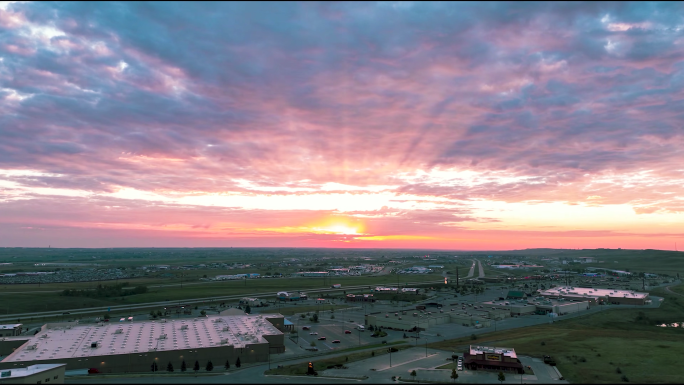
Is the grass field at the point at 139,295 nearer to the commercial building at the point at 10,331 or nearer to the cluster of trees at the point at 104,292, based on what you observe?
the cluster of trees at the point at 104,292

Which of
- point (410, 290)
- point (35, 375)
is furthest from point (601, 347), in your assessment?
point (410, 290)

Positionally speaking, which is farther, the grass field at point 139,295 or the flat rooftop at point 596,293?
the flat rooftop at point 596,293

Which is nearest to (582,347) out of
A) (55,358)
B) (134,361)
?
(134,361)

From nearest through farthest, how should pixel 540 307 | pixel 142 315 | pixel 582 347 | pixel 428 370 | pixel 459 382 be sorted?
pixel 459 382
pixel 428 370
pixel 582 347
pixel 142 315
pixel 540 307

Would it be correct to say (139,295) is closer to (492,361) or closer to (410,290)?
(410,290)

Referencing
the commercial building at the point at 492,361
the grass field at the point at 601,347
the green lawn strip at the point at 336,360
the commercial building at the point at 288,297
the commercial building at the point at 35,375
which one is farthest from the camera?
the commercial building at the point at 288,297

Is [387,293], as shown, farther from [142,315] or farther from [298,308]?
[142,315]

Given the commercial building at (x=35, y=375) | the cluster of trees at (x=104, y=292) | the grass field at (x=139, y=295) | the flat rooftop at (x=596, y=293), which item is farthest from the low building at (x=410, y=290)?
the commercial building at (x=35, y=375)
